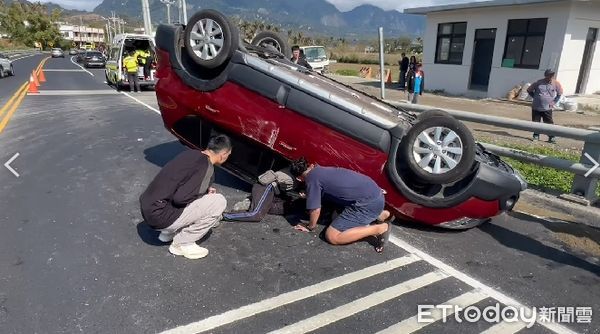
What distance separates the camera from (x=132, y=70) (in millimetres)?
15250

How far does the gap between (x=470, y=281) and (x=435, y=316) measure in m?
0.62

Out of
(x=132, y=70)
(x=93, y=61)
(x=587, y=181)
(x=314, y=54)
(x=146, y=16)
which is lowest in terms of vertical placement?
(x=93, y=61)

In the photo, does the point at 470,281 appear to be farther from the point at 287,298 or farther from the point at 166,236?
the point at 166,236

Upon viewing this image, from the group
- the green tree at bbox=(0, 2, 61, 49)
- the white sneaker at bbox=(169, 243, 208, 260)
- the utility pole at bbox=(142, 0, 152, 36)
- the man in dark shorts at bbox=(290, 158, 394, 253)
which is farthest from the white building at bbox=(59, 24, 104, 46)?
the man in dark shorts at bbox=(290, 158, 394, 253)

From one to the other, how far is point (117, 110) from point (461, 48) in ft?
46.9

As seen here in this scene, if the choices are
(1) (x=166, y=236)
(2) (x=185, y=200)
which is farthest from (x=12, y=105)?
(2) (x=185, y=200)

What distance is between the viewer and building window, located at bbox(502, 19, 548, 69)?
15.6 meters

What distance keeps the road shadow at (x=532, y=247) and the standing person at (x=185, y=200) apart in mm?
2673

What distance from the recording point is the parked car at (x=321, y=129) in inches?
148

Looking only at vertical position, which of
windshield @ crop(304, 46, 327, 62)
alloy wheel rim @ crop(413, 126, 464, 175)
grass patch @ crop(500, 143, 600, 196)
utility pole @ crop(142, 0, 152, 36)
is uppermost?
utility pole @ crop(142, 0, 152, 36)

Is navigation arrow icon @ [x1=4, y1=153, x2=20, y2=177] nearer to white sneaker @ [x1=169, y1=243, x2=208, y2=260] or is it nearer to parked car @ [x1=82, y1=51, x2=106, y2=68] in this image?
white sneaker @ [x1=169, y1=243, x2=208, y2=260]

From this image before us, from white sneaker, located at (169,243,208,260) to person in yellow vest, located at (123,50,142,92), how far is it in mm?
13191

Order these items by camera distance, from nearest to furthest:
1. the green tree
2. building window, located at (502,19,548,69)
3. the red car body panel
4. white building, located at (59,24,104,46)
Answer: the red car body panel < building window, located at (502,19,548,69) < the green tree < white building, located at (59,24,104,46)

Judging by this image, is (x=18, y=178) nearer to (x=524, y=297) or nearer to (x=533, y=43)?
(x=524, y=297)
